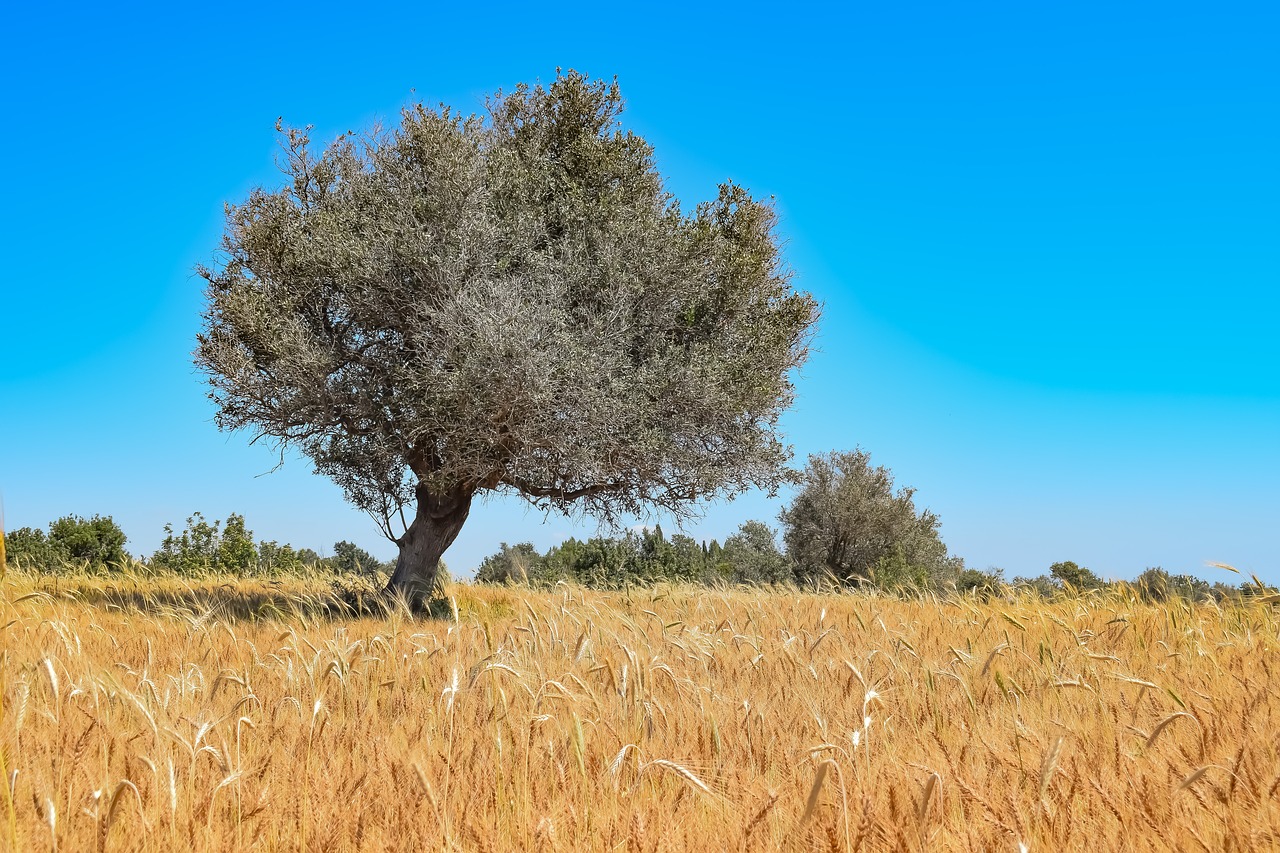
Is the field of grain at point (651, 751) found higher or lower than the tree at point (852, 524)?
lower

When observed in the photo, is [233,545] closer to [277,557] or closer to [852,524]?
[277,557]

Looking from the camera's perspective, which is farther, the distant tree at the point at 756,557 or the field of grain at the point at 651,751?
the distant tree at the point at 756,557

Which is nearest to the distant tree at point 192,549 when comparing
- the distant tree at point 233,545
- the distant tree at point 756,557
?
the distant tree at point 233,545

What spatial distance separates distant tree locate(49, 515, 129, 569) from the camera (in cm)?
2431

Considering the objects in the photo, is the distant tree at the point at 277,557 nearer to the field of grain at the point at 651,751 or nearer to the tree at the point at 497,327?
the tree at the point at 497,327

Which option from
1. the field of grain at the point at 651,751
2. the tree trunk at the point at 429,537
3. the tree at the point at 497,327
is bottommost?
the field of grain at the point at 651,751

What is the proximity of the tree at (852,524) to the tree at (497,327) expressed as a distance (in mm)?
17561

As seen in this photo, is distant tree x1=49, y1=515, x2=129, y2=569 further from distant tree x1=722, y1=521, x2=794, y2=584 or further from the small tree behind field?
distant tree x1=722, y1=521, x2=794, y2=584

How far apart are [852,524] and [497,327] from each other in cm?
2339

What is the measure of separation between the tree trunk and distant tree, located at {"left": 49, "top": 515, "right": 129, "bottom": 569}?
43.0 ft

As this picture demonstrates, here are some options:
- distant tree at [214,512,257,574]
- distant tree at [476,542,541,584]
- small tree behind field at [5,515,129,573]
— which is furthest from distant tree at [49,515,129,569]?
distant tree at [476,542,541,584]

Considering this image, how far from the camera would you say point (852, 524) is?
33156 mm

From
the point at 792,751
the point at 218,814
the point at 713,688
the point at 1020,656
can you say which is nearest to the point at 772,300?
the point at 1020,656

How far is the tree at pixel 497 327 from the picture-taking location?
1374 cm
